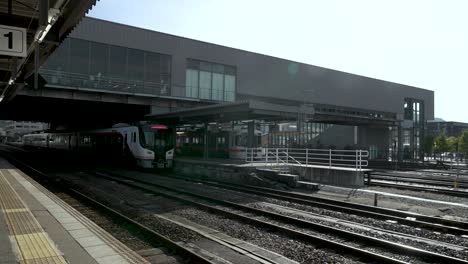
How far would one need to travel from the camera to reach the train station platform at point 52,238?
19.1ft

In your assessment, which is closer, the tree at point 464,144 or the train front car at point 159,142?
the train front car at point 159,142

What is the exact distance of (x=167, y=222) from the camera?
9.94 m

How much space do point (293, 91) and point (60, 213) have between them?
40.1 metres

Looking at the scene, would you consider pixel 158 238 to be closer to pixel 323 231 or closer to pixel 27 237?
pixel 27 237

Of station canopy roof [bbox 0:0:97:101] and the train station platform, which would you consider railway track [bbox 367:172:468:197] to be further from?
station canopy roof [bbox 0:0:97:101]

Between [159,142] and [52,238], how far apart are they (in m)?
17.6

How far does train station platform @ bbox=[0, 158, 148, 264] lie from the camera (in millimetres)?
5832

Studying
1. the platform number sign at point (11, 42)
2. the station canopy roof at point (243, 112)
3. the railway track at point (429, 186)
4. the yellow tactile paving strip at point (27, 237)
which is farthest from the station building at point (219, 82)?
the platform number sign at point (11, 42)

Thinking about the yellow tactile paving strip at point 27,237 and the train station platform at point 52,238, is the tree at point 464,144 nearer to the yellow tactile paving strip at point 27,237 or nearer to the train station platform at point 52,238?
the train station platform at point 52,238

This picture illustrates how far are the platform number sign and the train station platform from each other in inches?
142

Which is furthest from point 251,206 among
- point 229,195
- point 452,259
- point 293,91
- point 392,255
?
point 293,91

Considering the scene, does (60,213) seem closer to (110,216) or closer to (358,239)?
(110,216)

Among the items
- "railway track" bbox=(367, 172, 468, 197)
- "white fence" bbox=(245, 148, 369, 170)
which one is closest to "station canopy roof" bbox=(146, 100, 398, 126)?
"white fence" bbox=(245, 148, 369, 170)

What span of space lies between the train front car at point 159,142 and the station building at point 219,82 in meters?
2.60
